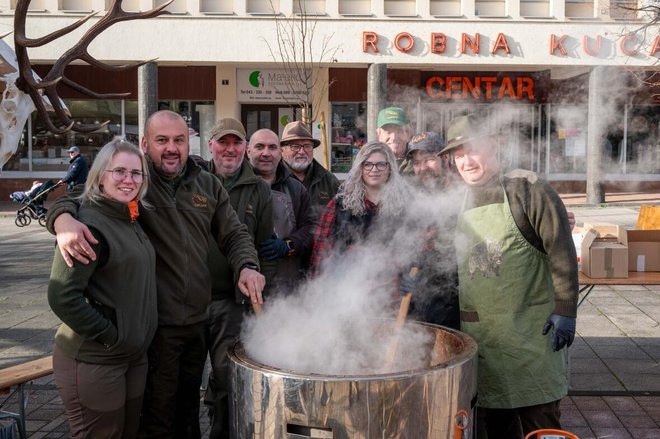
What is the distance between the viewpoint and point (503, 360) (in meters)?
3.00

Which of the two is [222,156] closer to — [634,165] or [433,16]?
[433,16]

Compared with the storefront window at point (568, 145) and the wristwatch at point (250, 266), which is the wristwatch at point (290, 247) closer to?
the wristwatch at point (250, 266)

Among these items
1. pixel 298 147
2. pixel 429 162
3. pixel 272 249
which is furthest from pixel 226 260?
pixel 429 162

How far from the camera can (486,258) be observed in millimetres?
3035

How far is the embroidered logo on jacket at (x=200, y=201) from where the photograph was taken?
326 centimetres

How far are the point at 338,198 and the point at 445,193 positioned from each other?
2.12 feet

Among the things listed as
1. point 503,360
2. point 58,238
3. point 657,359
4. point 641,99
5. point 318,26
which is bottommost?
point 657,359

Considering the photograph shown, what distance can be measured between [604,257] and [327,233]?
2.25m

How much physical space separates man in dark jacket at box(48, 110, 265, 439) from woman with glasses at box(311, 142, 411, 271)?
0.52 metres

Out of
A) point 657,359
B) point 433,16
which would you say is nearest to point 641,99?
point 433,16

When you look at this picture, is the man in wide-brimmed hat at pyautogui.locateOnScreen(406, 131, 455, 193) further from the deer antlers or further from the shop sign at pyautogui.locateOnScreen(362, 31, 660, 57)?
the shop sign at pyautogui.locateOnScreen(362, 31, 660, 57)

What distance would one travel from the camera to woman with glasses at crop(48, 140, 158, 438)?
8.52 feet

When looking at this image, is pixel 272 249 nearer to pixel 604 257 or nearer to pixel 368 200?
pixel 368 200

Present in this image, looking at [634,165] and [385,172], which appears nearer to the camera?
[385,172]
